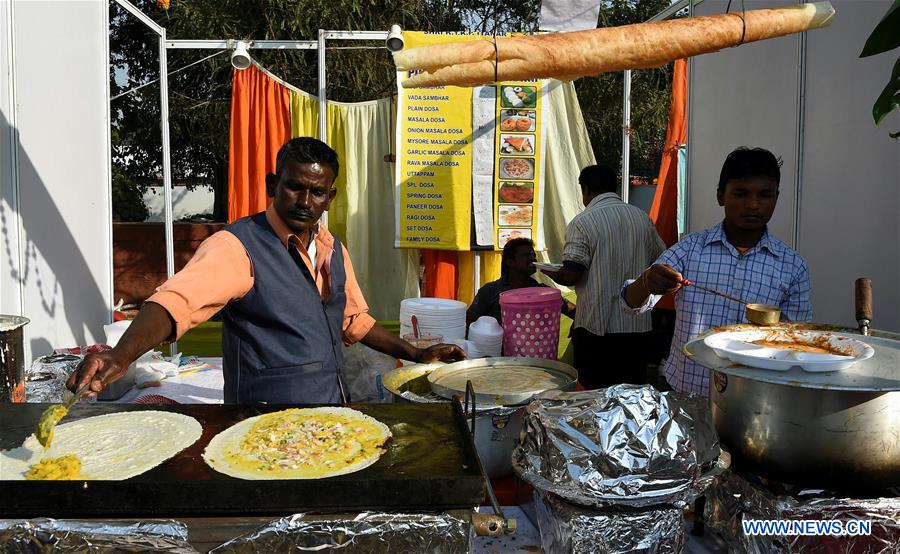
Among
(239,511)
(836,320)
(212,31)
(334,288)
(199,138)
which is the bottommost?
(239,511)

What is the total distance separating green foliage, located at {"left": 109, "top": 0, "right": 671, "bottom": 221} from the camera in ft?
23.5

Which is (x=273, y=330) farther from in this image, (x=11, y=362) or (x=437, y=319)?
(x=437, y=319)

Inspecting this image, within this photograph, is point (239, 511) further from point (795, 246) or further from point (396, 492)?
point (795, 246)

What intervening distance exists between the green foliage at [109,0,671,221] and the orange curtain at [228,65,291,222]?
137 centimetres

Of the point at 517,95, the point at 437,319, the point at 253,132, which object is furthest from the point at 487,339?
the point at 253,132

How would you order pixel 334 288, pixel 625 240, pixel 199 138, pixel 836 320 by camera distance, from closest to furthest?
pixel 334 288, pixel 836 320, pixel 625 240, pixel 199 138

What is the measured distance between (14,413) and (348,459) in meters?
1.11

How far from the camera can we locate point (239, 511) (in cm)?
137

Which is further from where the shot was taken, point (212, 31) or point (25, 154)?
point (212, 31)

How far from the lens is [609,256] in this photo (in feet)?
13.1

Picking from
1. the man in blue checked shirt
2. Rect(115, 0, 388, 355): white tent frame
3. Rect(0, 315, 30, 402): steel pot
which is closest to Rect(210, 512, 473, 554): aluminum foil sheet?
the man in blue checked shirt

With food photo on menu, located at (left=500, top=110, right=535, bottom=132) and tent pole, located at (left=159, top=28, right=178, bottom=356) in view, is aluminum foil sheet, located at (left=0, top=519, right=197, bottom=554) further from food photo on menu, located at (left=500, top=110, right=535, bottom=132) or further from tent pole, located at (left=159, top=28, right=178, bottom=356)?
food photo on menu, located at (left=500, top=110, right=535, bottom=132)

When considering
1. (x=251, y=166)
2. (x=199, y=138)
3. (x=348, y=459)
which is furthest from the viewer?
(x=199, y=138)

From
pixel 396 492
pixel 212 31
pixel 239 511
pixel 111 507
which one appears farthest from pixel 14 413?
pixel 212 31
